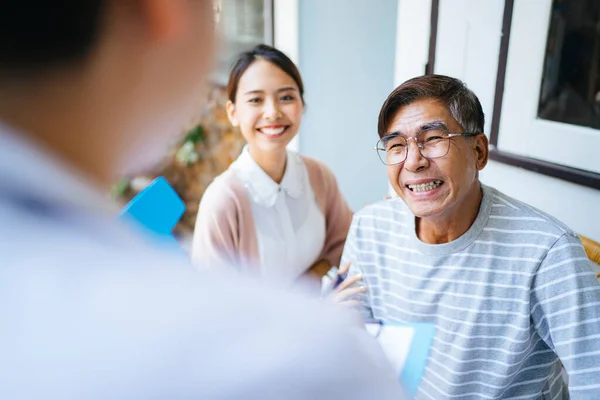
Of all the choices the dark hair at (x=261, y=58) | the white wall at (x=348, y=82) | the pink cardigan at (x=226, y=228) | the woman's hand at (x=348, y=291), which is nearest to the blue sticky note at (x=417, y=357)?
the woman's hand at (x=348, y=291)

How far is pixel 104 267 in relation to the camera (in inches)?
14.0

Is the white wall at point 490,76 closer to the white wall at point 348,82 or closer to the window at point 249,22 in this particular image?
the white wall at point 348,82

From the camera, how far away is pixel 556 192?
1397 millimetres

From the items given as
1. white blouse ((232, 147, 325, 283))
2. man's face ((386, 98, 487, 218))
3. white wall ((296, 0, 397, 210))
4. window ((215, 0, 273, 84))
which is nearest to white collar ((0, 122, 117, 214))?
man's face ((386, 98, 487, 218))

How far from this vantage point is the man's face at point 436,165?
1.08 metres

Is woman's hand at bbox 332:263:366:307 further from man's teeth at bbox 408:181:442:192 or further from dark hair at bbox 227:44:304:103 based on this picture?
dark hair at bbox 227:44:304:103

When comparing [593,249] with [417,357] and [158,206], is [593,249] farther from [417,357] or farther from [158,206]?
[158,206]

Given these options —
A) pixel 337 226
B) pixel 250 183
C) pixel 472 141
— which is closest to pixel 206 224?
pixel 250 183

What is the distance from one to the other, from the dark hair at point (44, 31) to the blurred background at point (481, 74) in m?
0.14

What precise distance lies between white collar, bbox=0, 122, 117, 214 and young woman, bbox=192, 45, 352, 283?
113cm

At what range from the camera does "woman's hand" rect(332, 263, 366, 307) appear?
1.20 meters

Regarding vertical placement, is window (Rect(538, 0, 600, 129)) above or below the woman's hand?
above

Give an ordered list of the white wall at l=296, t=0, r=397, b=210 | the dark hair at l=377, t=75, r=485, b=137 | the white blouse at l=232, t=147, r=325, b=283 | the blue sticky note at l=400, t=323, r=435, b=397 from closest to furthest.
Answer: the blue sticky note at l=400, t=323, r=435, b=397
the dark hair at l=377, t=75, r=485, b=137
the white blouse at l=232, t=147, r=325, b=283
the white wall at l=296, t=0, r=397, b=210

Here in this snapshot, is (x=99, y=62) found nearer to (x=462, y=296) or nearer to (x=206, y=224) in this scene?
(x=462, y=296)
